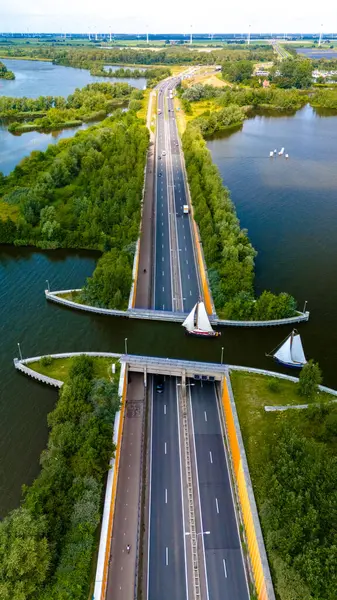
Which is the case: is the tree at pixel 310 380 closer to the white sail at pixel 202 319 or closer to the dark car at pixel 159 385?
the white sail at pixel 202 319

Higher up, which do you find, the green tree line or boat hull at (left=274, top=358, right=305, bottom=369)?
boat hull at (left=274, top=358, right=305, bottom=369)

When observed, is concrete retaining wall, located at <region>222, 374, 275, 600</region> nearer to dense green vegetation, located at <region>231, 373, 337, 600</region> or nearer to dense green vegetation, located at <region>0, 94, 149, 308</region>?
dense green vegetation, located at <region>231, 373, 337, 600</region>

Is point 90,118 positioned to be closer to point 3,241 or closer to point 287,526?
point 3,241

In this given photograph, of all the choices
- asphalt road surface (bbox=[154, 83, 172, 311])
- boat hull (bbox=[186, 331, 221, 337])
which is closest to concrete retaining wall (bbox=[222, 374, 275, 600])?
boat hull (bbox=[186, 331, 221, 337])

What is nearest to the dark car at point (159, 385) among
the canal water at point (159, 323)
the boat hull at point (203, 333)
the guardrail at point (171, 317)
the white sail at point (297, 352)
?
the canal water at point (159, 323)

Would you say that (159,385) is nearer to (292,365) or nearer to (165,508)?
(165,508)

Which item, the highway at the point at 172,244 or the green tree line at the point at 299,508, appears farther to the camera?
the highway at the point at 172,244
